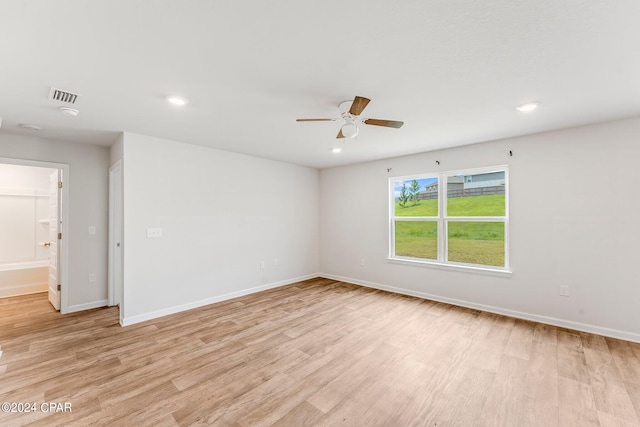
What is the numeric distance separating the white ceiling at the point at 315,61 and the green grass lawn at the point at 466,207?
3.91ft

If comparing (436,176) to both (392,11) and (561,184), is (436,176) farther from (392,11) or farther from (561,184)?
(392,11)

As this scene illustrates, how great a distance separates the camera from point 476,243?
165 inches

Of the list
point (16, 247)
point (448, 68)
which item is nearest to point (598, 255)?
point (448, 68)

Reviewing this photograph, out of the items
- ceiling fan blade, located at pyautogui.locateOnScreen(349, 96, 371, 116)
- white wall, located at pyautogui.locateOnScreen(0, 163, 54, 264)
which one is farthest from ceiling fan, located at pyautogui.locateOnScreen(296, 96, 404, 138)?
white wall, located at pyautogui.locateOnScreen(0, 163, 54, 264)

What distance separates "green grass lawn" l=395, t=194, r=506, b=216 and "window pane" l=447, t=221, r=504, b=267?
0.55ft

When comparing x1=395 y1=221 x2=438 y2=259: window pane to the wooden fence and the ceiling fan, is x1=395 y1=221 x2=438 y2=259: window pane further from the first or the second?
the ceiling fan

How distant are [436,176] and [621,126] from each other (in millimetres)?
2129

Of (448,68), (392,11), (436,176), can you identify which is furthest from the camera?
(436,176)

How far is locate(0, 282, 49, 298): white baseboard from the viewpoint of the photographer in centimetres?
454

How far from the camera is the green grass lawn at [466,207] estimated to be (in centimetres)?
397

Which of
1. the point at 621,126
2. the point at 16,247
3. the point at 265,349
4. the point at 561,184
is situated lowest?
the point at 265,349

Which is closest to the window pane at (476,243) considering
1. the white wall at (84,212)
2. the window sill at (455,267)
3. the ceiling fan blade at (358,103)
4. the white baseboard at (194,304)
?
the window sill at (455,267)

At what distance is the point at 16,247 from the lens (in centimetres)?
486

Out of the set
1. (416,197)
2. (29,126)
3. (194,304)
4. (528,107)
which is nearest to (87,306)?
(194,304)
